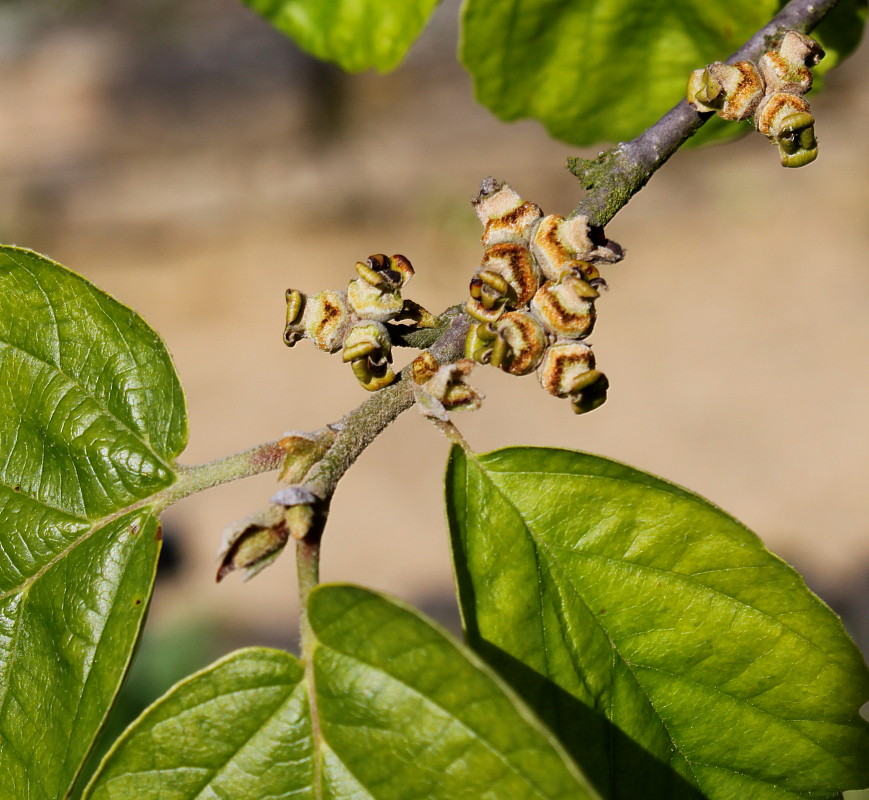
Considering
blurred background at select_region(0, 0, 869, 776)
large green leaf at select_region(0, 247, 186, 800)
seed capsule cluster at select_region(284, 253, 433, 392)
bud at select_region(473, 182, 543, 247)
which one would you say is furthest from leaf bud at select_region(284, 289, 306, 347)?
blurred background at select_region(0, 0, 869, 776)

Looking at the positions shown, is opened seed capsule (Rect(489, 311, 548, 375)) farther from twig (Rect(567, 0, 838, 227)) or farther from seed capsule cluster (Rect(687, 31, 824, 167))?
seed capsule cluster (Rect(687, 31, 824, 167))

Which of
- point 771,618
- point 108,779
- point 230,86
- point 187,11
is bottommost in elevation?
point 108,779

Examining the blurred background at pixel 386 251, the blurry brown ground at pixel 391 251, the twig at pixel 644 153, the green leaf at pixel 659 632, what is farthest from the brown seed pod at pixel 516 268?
the blurry brown ground at pixel 391 251

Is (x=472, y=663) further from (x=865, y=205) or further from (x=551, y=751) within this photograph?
(x=865, y=205)

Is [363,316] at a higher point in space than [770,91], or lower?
lower

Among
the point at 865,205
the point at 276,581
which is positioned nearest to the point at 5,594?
the point at 276,581

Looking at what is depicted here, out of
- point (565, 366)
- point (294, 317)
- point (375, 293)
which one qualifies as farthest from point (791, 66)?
point (294, 317)

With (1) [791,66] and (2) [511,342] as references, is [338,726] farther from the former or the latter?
(1) [791,66]
